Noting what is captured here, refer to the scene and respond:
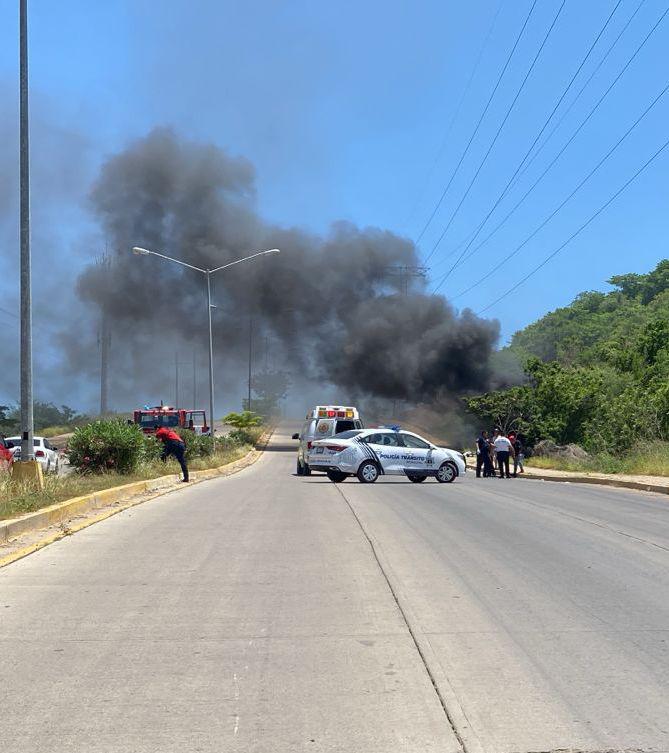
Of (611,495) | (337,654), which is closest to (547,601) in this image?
(337,654)

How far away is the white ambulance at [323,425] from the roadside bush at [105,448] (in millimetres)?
8388

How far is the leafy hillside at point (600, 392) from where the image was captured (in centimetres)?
3672

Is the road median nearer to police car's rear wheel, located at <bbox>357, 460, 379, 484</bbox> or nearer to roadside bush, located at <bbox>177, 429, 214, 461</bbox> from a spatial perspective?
police car's rear wheel, located at <bbox>357, 460, 379, 484</bbox>

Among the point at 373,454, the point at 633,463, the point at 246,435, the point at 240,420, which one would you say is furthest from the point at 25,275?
the point at 240,420

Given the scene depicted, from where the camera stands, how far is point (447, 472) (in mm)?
25375

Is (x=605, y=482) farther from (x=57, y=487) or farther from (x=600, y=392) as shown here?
(x=600, y=392)

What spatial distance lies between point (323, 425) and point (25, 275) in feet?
48.9

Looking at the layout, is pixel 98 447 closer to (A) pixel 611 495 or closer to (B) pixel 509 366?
(A) pixel 611 495

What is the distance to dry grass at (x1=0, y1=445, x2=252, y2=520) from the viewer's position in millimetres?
12445

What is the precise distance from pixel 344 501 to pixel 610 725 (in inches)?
521

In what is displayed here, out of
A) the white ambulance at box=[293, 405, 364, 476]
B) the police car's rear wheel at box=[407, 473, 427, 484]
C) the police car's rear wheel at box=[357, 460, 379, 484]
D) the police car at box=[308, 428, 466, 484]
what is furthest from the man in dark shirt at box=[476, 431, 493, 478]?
the police car's rear wheel at box=[357, 460, 379, 484]

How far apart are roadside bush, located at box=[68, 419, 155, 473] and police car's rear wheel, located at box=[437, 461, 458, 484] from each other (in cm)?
847

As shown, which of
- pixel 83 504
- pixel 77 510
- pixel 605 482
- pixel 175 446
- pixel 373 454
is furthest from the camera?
pixel 605 482

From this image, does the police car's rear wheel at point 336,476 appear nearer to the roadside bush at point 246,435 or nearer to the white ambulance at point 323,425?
the white ambulance at point 323,425
